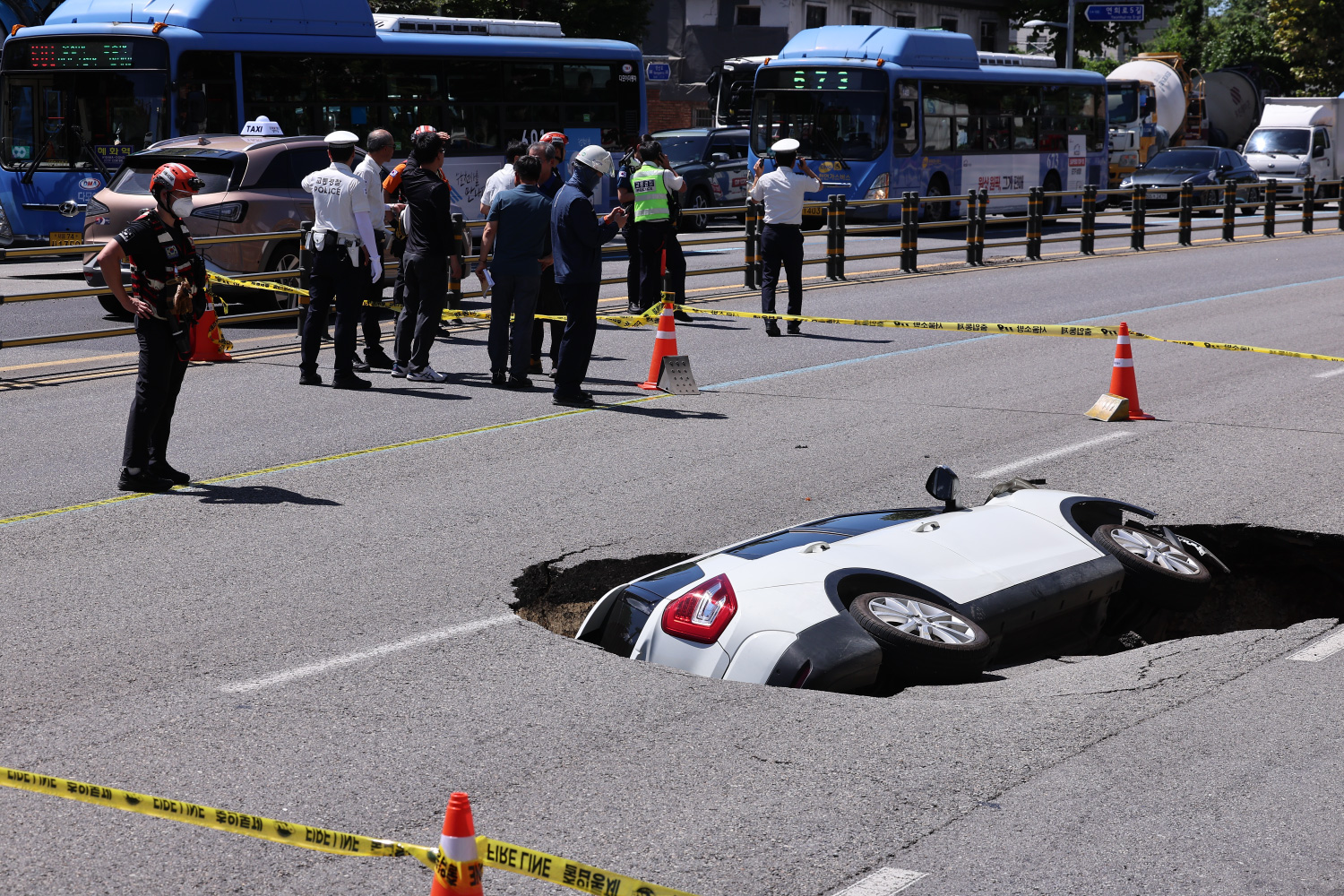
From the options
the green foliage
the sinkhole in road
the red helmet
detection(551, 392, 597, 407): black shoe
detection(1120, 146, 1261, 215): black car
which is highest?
the green foliage

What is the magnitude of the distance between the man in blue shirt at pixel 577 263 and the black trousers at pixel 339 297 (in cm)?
160

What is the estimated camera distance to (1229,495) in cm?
812

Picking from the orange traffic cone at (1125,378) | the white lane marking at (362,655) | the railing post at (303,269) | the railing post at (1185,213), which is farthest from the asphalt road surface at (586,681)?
the railing post at (1185,213)

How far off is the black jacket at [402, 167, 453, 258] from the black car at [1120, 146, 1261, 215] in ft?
93.6

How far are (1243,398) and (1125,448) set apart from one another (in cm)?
252

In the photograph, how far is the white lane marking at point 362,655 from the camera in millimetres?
5246

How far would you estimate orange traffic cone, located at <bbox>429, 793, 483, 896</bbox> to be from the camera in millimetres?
2984

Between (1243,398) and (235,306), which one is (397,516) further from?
(235,306)

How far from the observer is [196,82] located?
20984 millimetres

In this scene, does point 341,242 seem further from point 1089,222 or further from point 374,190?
point 1089,222

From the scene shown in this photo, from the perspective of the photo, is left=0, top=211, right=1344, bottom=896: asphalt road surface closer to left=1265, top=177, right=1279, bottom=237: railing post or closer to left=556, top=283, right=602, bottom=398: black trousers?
left=556, top=283, right=602, bottom=398: black trousers

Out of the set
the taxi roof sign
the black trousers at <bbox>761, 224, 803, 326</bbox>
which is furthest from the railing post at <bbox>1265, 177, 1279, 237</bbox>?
the taxi roof sign

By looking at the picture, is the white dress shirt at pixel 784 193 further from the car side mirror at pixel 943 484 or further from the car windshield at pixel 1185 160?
the car windshield at pixel 1185 160

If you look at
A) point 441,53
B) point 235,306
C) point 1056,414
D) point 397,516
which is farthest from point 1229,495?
point 441,53
